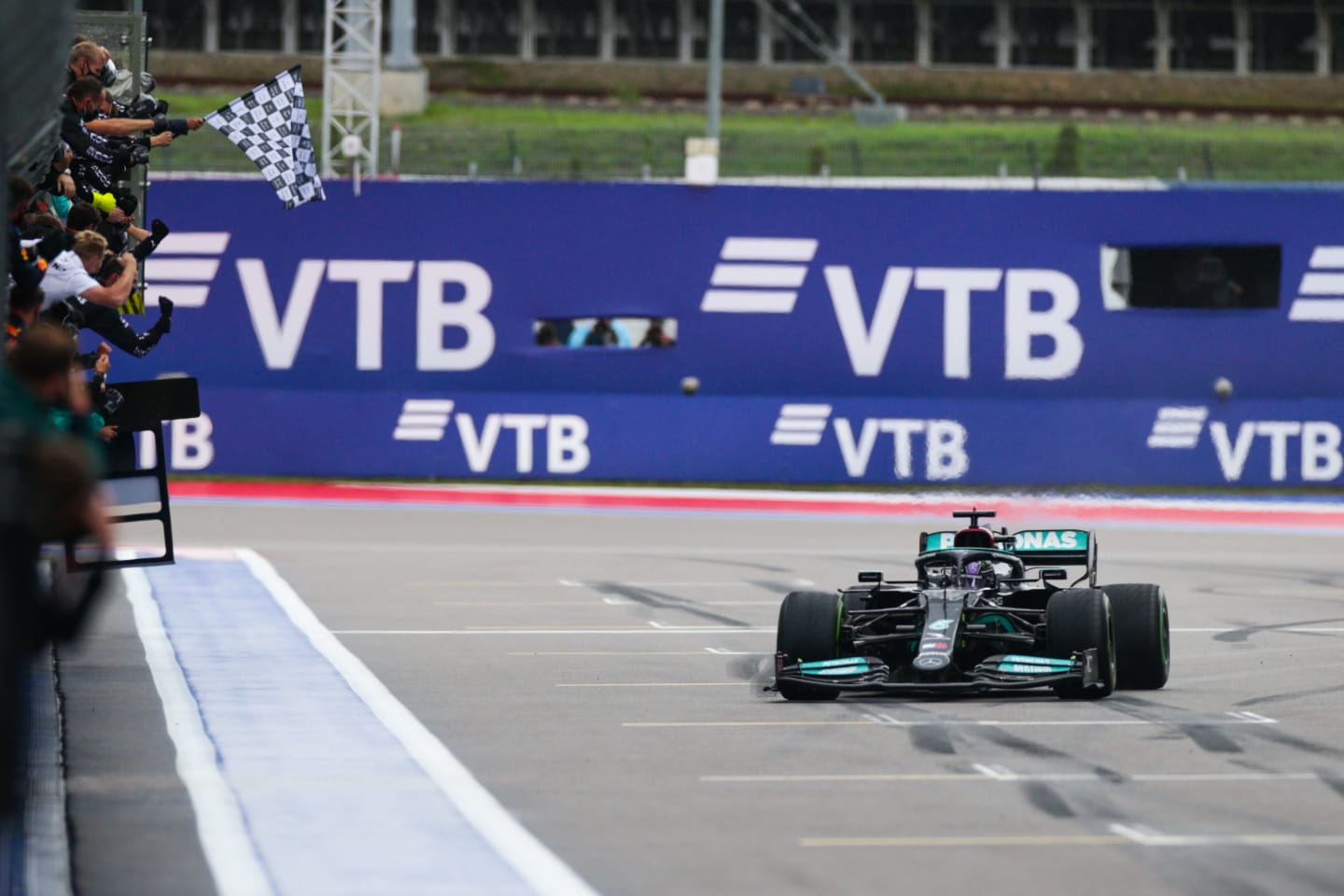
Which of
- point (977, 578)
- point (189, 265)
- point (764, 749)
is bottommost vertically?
point (764, 749)

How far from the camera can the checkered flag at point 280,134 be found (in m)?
15.9

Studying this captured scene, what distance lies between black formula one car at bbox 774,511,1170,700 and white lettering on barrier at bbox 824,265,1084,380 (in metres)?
17.6

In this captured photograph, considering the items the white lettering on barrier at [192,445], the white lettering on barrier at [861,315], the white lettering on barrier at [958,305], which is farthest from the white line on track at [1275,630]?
the white lettering on barrier at [192,445]

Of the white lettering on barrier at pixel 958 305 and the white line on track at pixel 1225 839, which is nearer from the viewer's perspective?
the white line on track at pixel 1225 839

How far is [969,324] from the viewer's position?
3092cm

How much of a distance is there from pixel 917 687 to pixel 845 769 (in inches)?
90.3

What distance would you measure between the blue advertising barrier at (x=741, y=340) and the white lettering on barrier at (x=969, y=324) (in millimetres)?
29

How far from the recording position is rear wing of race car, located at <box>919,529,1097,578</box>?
44.9 ft

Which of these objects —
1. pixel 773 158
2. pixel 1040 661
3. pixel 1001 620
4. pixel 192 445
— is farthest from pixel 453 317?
pixel 1040 661

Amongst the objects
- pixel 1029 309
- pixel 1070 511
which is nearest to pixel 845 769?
pixel 1070 511

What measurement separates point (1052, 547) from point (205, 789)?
623cm

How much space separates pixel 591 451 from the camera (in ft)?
100

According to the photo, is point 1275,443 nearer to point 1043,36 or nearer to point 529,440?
point 529,440

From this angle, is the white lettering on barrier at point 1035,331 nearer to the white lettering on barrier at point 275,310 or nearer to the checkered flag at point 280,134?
the white lettering on barrier at point 275,310
